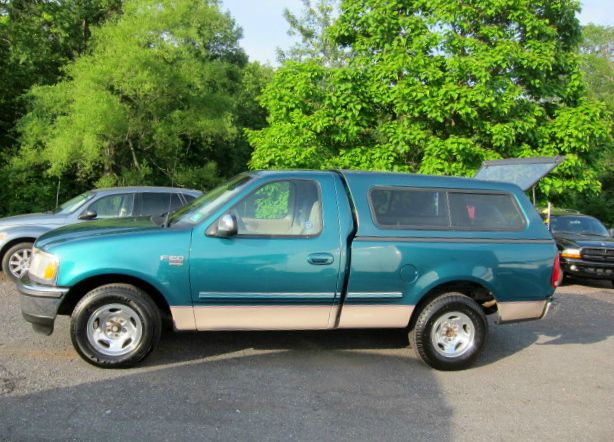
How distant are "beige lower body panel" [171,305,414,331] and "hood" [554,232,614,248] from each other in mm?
7213

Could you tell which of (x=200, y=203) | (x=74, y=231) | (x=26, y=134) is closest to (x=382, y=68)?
(x=200, y=203)

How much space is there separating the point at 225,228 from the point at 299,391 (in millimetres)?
1549

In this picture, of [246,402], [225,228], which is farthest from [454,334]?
[225,228]

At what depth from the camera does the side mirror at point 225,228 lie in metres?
4.75

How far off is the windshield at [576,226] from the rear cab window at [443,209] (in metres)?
7.11

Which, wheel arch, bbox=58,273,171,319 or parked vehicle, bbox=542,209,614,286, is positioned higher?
wheel arch, bbox=58,273,171,319

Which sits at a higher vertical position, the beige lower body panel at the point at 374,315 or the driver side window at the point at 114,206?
the driver side window at the point at 114,206

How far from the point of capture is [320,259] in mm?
5008

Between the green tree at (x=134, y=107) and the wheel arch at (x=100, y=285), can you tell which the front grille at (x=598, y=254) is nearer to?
the wheel arch at (x=100, y=285)

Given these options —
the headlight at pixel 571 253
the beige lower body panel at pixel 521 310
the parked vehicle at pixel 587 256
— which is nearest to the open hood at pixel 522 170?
the beige lower body panel at pixel 521 310

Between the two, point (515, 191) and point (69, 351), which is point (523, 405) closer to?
point (515, 191)

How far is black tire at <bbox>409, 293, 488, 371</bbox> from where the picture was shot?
5.35 m

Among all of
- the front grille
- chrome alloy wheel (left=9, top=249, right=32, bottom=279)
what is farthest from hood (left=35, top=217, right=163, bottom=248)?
the front grille

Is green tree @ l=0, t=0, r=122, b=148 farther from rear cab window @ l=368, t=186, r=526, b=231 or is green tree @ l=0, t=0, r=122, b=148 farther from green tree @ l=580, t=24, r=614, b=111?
green tree @ l=580, t=24, r=614, b=111
